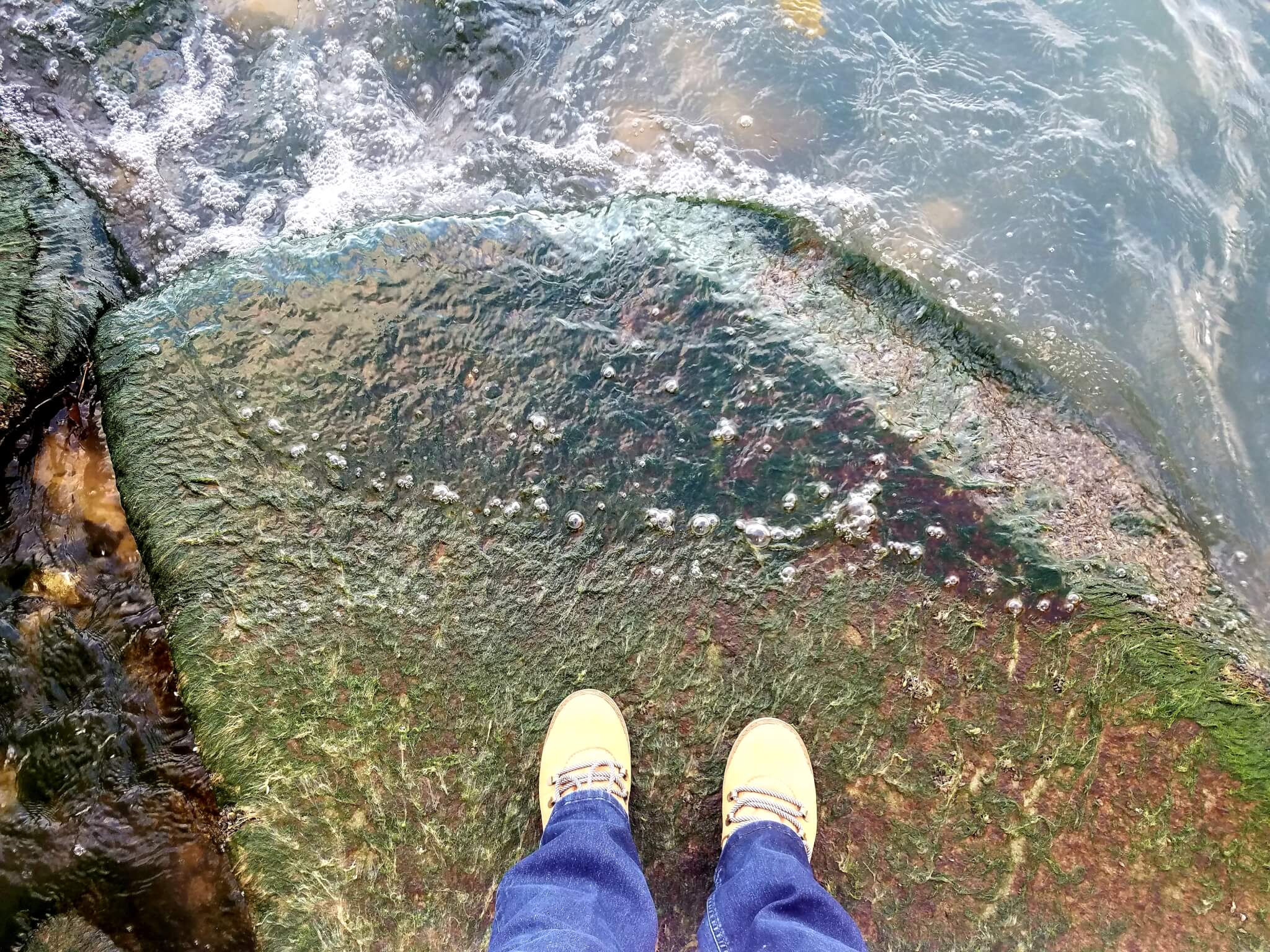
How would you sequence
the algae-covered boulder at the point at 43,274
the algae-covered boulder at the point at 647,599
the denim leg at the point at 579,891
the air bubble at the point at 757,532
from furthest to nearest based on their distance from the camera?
the algae-covered boulder at the point at 43,274, the air bubble at the point at 757,532, the algae-covered boulder at the point at 647,599, the denim leg at the point at 579,891

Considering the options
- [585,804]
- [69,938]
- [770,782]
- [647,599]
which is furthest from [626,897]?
[69,938]

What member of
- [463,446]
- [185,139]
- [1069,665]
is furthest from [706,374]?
[185,139]

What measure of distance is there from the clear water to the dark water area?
1137mm

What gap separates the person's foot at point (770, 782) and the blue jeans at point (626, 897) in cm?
5

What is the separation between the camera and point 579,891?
81.7 inches

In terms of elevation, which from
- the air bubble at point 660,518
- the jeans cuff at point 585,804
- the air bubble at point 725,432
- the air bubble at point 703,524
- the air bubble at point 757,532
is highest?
the air bubble at point 725,432

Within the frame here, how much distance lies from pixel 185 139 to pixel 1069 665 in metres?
4.31

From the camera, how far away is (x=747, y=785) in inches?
91.4

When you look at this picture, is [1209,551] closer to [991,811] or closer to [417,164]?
[991,811]

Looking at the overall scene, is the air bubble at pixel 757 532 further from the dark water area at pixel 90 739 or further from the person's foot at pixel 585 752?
the dark water area at pixel 90 739

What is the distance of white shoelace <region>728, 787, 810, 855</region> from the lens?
2270mm

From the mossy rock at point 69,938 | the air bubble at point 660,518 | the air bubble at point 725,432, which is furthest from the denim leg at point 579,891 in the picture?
the mossy rock at point 69,938

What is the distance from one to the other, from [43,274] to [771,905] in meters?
3.50

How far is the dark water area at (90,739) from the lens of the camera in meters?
2.63
